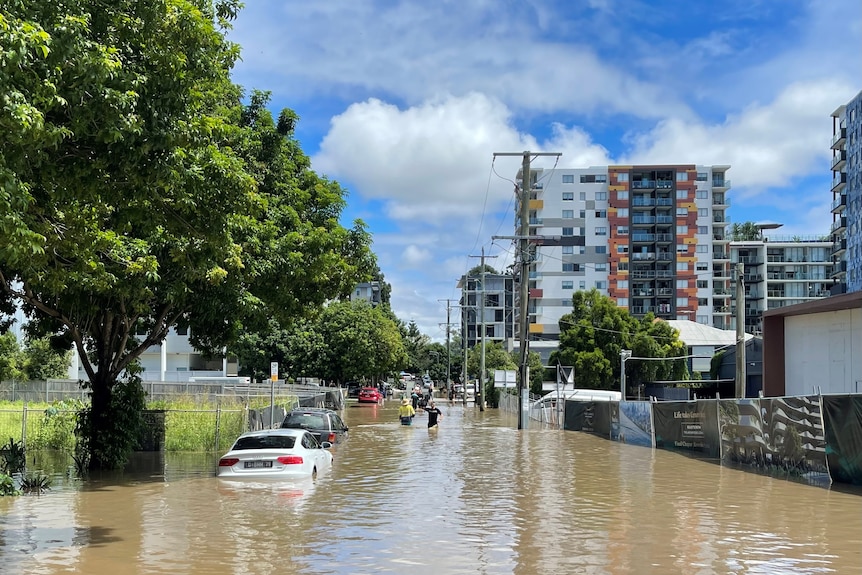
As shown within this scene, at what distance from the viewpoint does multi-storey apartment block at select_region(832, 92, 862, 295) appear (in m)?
87.6

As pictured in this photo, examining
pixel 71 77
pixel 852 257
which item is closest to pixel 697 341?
pixel 852 257

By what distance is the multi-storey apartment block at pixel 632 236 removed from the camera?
11331 cm

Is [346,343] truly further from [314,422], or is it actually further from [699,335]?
[314,422]

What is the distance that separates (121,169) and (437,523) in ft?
22.7

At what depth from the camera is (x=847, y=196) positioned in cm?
9319

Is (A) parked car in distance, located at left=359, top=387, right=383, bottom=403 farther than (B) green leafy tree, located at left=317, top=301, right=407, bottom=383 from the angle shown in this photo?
Yes

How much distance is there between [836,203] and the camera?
328 feet

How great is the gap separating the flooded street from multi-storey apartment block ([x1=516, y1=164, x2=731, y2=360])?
94307 mm

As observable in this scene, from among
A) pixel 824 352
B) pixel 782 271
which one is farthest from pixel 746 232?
pixel 824 352

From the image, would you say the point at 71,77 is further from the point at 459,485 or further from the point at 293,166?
the point at 293,166

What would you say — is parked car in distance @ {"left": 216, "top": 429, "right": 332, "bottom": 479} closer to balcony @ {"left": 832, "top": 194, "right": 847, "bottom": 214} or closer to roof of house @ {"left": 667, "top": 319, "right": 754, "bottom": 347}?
roof of house @ {"left": 667, "top": 319, "right": 754, "bottom": 347}

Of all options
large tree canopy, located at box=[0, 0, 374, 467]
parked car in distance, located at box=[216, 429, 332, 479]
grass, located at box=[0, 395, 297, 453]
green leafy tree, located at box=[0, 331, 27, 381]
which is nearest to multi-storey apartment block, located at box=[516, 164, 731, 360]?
green leafy tree, located at box=[0, 331, 27, 381]

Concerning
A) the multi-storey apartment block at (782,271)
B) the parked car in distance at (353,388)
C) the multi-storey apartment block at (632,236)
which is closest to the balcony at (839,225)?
the multi-storey apartment block at (632,236)

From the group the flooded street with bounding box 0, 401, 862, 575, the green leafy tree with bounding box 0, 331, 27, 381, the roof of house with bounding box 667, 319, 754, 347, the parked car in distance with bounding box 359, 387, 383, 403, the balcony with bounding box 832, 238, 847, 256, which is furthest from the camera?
the balcony with bounding box 832, 238, 847, 256
